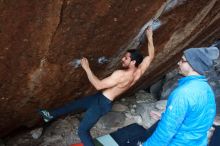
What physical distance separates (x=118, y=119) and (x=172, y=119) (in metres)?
3.64

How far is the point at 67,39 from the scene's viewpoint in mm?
4461

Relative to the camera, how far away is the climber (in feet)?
12.2

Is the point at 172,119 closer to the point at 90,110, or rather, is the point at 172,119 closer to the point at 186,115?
the point at 186,115

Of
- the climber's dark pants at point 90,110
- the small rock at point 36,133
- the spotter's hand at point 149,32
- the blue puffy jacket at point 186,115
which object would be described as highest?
the spotter's hand at point 149,32

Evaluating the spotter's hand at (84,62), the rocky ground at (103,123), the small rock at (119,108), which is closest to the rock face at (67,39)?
the spotter's hand at (84,62)

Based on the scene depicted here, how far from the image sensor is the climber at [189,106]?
3.72m

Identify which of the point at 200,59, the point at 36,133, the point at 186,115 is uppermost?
the point at 36,133

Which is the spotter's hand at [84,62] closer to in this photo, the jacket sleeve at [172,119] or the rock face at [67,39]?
the rock face at [67,39]

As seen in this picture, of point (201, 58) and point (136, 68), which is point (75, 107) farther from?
point (201, 58)

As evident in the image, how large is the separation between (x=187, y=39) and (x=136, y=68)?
5.19 ft

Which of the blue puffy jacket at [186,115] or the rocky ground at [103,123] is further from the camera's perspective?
the rocky ground at [103,123]

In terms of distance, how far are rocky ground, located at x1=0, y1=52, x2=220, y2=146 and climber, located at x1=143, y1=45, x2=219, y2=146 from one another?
2.95 meters

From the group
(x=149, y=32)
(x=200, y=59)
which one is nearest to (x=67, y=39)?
(x=149, y=32)

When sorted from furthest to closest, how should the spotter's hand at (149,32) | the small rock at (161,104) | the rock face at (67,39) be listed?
the small rock at (161,104), the spotter's hand at (149,32), the rock face at (67,39)
